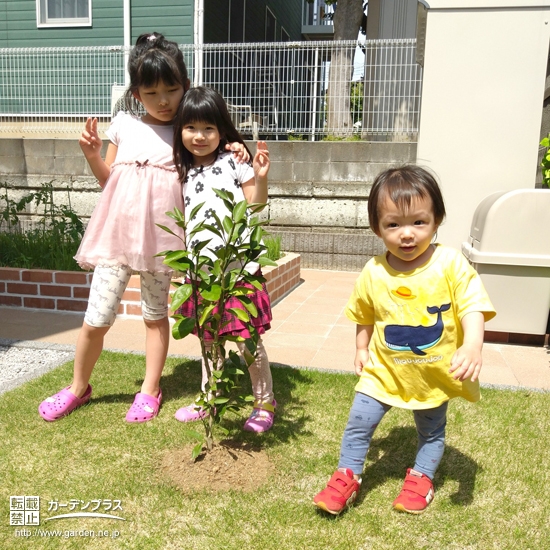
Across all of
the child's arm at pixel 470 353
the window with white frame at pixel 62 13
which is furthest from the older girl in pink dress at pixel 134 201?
the window with white frame at pixel 62 13

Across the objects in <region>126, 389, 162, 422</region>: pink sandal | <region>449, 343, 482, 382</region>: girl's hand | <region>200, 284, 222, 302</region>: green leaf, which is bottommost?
<region>126, 389, 162, 422</region>: pink sandal

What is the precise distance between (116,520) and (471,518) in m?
1.32

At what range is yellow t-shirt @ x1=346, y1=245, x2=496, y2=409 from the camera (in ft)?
6.94

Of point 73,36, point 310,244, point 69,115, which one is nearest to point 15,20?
point 73,36

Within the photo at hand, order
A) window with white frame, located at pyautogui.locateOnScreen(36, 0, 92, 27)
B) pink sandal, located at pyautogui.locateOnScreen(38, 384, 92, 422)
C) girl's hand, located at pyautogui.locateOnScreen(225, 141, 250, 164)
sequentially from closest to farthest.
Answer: girl's hand, located at pyautogui.locateOnScreen(225, 141, 250, 164) < pink sandal, located at pyautogui.locateOnScreen(38, 384, 92, 422) < window with white frame, located at pyautogui.locateOnScreen(36, 0, 92, 27)

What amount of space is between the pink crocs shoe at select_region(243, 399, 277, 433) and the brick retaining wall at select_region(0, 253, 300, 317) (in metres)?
2.39

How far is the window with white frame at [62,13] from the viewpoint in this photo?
11719 millimetres

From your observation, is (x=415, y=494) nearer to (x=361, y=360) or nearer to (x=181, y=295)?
(x=361, y=360)

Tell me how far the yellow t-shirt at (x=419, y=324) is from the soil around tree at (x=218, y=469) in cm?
A: 59

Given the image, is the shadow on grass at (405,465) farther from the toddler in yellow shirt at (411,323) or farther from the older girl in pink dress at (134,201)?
the older girl in pink dress at (134,201)

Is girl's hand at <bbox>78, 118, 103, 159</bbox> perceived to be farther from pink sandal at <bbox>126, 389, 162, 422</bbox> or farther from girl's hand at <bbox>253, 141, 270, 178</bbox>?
pink sandal at <bbox>126, 389, 162, 422</bbox>

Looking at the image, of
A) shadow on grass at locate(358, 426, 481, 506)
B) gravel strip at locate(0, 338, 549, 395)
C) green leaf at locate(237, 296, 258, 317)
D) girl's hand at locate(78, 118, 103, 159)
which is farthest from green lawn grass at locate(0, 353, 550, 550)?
girl's hand at locate(78, 118, 103, 159)

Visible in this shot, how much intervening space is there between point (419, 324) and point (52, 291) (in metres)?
3.93

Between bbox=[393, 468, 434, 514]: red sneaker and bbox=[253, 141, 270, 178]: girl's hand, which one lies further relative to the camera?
bbox=[253, 141, 270, 178]: girl's hand
